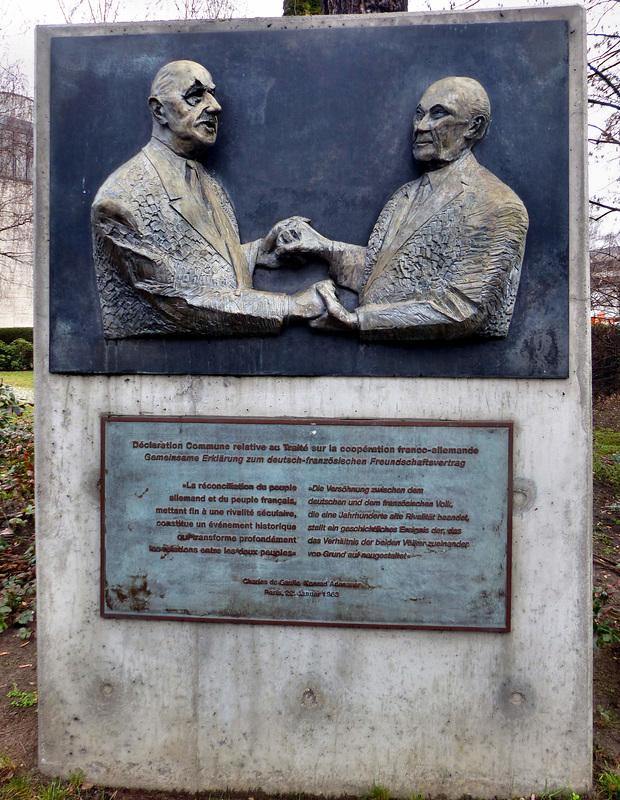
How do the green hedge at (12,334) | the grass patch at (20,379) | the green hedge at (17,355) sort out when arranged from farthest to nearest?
the green hedge at (12,334) < the green hedge at (17,355) < the grass patch at (20,379)

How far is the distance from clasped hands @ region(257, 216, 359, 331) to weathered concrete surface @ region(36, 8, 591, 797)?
347 millimetres

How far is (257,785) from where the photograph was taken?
3232 mm

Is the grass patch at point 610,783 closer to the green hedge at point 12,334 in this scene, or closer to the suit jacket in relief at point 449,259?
the suit jacket in relief at point 449,259

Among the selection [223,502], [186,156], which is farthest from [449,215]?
[223,502]

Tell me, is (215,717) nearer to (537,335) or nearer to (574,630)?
(574,630)

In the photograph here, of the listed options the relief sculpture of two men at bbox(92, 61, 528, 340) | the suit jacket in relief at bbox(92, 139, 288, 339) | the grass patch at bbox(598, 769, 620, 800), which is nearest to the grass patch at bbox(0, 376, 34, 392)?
the suit jacket in relief at bbox(92, 139, 288, 339)

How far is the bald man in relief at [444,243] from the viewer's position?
2.99m

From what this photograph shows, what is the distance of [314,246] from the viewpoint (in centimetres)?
318

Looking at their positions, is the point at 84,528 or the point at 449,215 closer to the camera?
the point at 449,215

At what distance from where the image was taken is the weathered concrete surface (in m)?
3.12

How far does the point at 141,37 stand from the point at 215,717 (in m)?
3.84

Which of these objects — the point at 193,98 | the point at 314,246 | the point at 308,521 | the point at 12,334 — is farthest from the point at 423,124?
the point at 12,334

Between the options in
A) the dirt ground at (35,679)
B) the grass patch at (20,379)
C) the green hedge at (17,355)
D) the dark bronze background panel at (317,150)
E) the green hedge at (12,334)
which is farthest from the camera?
the green hedge at (12,334)

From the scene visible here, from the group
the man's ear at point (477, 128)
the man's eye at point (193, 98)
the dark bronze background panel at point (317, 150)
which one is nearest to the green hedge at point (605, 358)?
the dark bronze background panel at point (317, 150)
